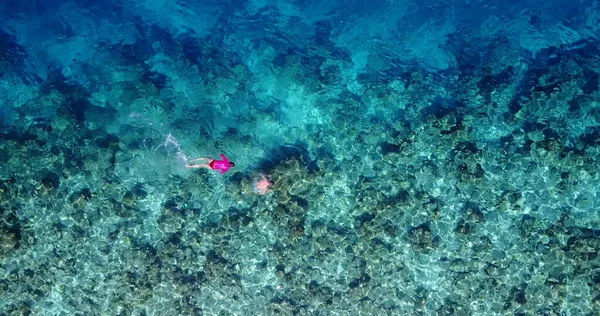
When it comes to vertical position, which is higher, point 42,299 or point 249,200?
point 249,200

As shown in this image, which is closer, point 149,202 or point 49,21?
point 149,202

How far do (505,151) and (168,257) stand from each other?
1702 cm

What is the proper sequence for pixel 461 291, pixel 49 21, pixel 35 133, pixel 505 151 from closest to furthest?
pixel 461 291
pixel 505 151
pixel 35 133
pixel 49 21

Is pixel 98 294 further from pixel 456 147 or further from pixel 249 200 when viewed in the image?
pixel 456 147

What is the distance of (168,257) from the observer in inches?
717

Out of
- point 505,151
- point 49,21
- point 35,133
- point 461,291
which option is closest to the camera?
point 461,291

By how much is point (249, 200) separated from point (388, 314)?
27.5 ft

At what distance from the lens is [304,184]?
18797 mm

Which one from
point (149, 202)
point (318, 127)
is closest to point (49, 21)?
point (149, 202)

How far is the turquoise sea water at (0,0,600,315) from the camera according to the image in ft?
58.9

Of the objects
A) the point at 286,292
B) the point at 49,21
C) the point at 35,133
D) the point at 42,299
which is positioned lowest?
the point at 42,299

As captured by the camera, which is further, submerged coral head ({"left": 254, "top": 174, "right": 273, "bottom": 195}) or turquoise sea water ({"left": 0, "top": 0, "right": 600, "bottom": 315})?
submerged coral head ({"left": 254, "top": 174, "right": 273, "bottom": 195})

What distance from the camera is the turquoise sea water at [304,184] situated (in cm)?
1794

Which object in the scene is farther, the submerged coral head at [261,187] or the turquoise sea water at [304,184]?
the submerged coral head at [261,187]
